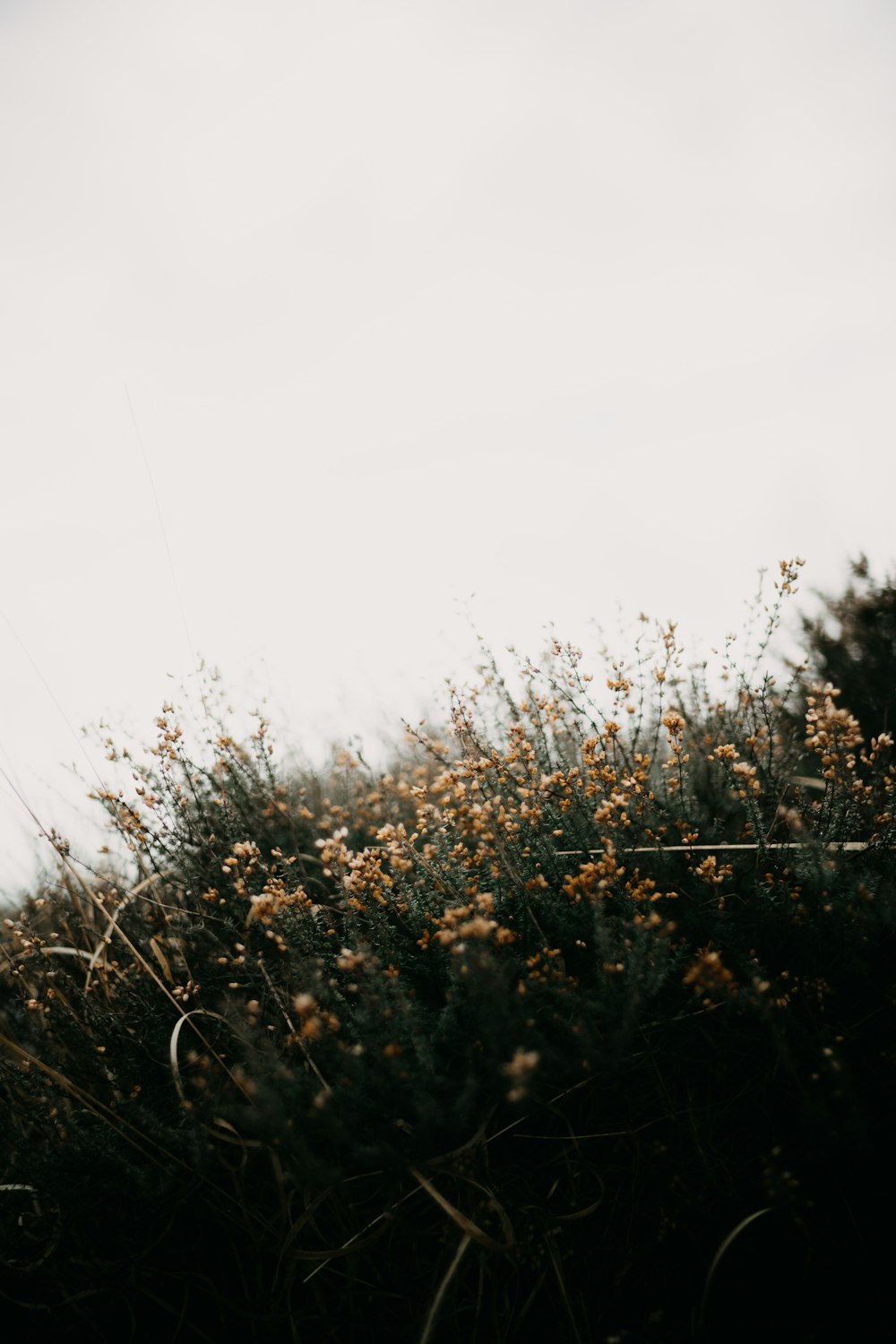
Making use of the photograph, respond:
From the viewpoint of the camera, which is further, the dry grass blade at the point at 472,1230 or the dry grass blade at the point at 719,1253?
the dry grass blade at the point at 472,1230

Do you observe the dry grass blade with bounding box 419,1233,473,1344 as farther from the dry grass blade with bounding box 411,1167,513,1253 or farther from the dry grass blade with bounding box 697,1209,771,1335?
the dry grass blade with bounding box 697,1209,771,1335

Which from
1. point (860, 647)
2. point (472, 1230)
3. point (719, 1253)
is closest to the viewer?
point (719, 1253)

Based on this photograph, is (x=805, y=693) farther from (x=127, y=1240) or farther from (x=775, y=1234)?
(x=127, y=1240)

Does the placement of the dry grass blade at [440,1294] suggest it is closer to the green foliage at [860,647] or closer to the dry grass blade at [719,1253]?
the dry grass blade at [719,1253]

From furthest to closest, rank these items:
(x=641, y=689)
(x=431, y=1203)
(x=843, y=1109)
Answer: (x=641, y=689) < (x=431, y=1203) < (x=843, y=1109)

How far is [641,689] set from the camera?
2406 millimetres

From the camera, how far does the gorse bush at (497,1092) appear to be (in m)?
1.26

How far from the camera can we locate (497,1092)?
1.52 m

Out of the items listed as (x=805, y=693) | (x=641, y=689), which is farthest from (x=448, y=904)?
(x=805, y=693)

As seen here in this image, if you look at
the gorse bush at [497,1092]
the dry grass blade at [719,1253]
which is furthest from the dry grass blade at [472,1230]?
the dry grass blade at [719,1253]

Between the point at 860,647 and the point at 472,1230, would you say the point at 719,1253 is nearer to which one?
the point at 472,1230

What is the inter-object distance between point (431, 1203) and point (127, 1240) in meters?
0.85

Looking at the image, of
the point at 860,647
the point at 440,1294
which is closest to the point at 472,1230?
the point at 440,1294

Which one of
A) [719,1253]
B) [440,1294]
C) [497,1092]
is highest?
[497,1092]
